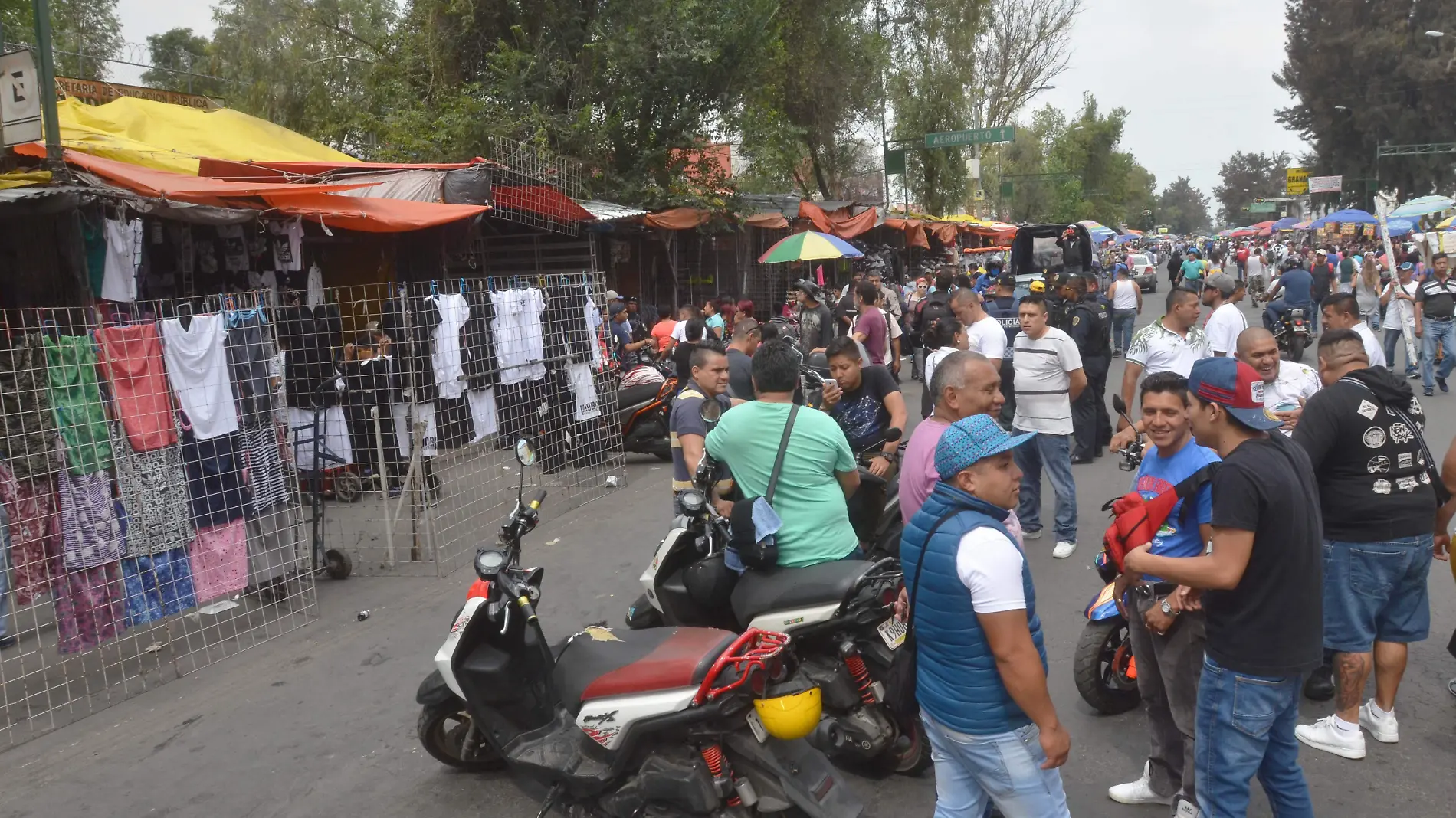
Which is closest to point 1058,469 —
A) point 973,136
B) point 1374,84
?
point 973,136

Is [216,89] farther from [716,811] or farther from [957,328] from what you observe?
[716,811]

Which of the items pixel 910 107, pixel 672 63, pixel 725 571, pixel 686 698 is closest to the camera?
pixel 686 698

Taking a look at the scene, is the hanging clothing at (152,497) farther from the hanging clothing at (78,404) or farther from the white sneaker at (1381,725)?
the white sneaker at (1381,725)

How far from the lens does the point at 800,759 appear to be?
3.53m

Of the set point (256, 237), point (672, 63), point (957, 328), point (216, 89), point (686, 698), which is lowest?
point (686, 698)

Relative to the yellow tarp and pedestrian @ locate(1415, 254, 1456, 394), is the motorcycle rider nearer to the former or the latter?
the yellow tarp

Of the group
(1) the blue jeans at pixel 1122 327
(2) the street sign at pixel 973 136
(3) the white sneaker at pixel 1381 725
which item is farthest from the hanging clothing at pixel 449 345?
(2) the street sign at pixel 973 136

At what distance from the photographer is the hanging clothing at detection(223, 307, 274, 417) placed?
5773 millimetres

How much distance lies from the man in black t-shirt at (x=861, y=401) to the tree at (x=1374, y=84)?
52249 mm

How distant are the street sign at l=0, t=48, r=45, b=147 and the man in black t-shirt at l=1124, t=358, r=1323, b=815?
6363mm

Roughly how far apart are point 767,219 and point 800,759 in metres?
15.3

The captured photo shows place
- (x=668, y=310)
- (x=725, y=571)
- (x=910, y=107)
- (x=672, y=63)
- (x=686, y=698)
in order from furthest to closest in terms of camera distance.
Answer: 1. (x=910, y=107)
2. (x=668, y=310)
3. (x=672, y=63)
4. (x=725, y=571)
5. (x=686, y=698)

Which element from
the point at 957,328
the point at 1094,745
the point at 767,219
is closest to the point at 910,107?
the point at 767,219

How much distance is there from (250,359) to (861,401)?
3.62m
